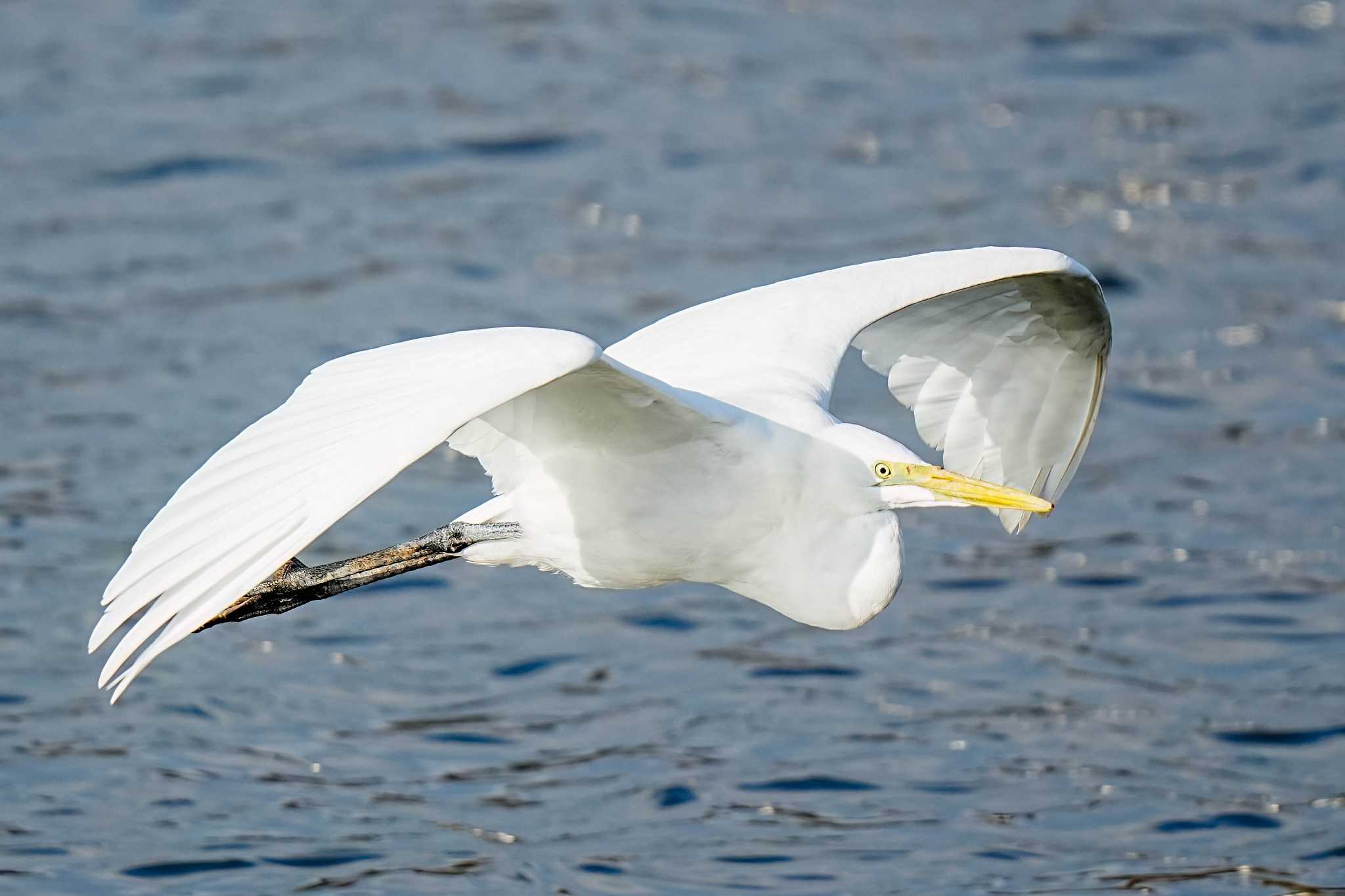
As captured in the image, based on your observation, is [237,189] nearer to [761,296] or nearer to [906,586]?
[906,586]

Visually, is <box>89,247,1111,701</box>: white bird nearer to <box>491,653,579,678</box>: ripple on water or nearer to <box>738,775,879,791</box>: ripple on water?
<box>738,775,879,791</box>: ripple on water

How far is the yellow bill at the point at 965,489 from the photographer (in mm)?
6777

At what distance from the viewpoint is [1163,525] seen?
447 inches

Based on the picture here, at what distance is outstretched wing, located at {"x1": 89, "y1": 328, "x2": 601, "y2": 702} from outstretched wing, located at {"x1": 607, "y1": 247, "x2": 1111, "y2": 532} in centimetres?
142

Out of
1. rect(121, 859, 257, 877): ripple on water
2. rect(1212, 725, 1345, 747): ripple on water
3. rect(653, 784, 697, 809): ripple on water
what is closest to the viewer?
rect(121, 859, 257, 877): ripple on water

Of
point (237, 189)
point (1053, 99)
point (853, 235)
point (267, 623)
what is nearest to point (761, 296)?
point (267, 623)

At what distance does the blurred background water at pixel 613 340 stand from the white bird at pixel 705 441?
1.57m

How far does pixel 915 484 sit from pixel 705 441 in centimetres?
68

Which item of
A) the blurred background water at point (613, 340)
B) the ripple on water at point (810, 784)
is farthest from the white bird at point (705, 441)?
the blurred background water at point (613, 340)

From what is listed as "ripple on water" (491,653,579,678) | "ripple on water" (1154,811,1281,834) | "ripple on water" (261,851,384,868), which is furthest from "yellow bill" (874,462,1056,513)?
"ripple on water" (491,653,579,678)

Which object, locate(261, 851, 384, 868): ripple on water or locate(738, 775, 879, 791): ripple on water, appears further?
locate(738, 775, 879, 791): ripple on water

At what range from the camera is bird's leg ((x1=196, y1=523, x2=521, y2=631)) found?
24.1ft

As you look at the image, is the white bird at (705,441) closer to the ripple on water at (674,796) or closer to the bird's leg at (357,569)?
the bird's leg at (357,569)

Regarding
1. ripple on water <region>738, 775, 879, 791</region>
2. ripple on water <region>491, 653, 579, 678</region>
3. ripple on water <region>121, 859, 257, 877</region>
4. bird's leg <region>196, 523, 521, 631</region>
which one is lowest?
ripple on water <region>121, 859, 257, 877</region>
